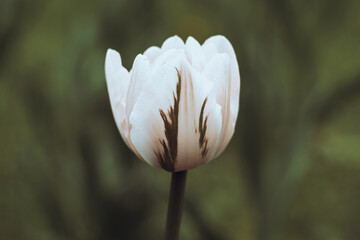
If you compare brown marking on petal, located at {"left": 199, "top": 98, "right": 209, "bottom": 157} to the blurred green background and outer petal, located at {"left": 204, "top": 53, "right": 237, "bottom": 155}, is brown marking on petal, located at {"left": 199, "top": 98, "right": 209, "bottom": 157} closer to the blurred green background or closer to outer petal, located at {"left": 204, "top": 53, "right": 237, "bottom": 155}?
outer petal, located at {"left": 204, "top": 53, "right": 237, "bottom": 155}

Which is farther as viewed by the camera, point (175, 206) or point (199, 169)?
point (199, 169)

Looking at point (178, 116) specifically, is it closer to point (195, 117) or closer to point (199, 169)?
point (195, 117)

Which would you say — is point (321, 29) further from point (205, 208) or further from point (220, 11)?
point (205, 208)

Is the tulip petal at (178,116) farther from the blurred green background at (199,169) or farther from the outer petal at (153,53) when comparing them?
the blurred green background at (199,169)

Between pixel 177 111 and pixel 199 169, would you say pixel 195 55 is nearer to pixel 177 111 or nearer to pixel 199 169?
pixel 177 111

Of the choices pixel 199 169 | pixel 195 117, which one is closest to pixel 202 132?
pixel 195 117

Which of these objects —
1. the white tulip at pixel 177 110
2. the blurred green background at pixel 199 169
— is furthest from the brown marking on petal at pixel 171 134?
the blurred green background at pixel 199 169

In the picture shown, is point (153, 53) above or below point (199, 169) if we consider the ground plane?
above

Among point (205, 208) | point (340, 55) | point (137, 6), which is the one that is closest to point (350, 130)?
point (340, 55)

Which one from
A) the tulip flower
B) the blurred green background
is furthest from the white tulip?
the blurred green background
